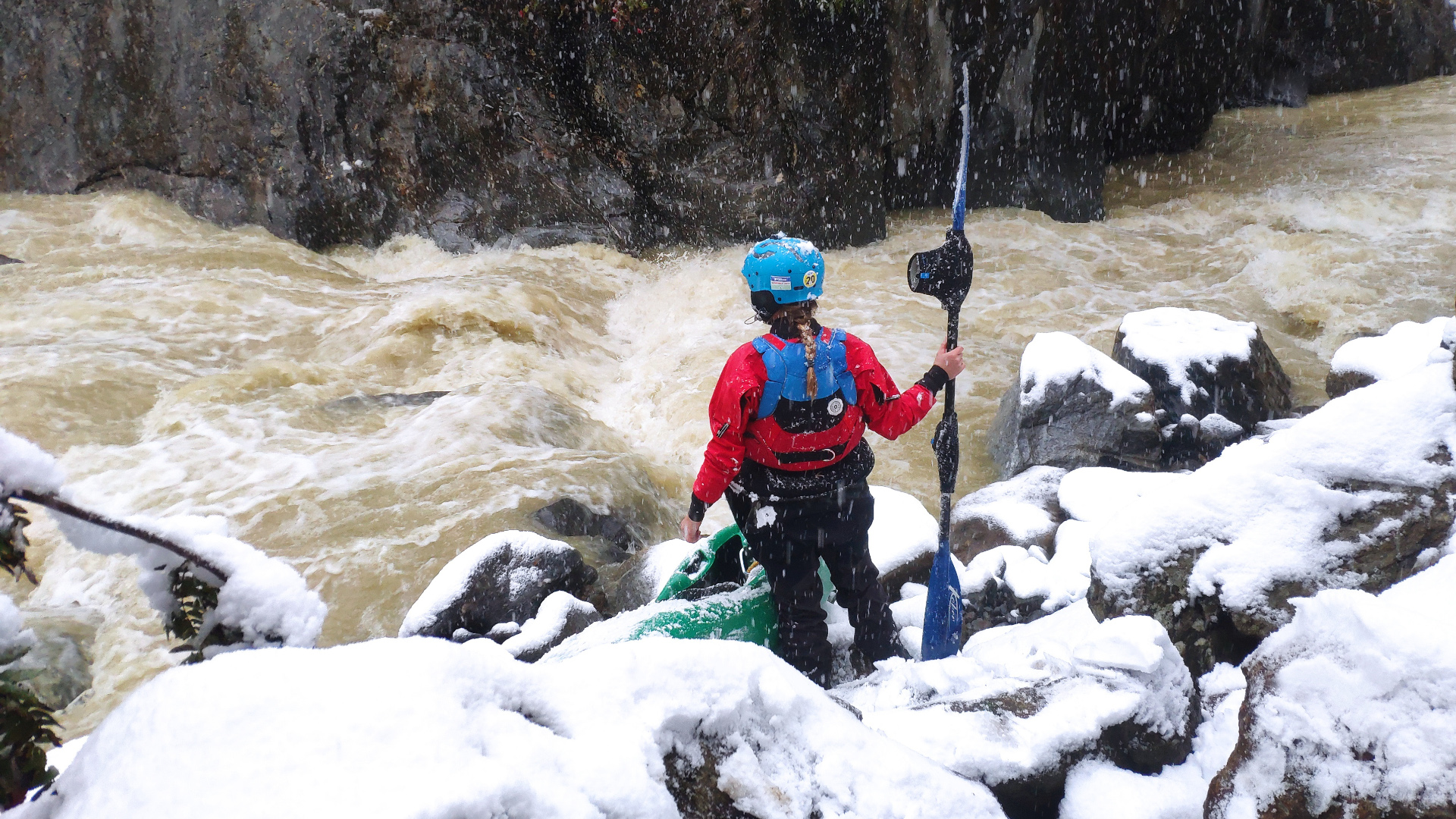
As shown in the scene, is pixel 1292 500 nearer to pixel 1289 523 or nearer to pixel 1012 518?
pixel 1289 523

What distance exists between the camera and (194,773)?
0.87m

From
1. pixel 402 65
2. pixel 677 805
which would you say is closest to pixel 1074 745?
pixel 677 805

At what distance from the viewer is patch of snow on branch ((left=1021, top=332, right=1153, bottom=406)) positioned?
193 inches

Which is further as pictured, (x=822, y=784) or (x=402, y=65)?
(x=402, y=65)

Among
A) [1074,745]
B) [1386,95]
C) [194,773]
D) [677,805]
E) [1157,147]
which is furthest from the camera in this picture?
[1386,95]

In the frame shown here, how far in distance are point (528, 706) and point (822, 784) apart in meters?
0.46

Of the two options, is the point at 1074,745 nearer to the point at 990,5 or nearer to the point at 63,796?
the point at 63,796

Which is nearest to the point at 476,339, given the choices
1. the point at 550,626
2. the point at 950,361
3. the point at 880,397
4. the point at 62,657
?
the point at 62,657

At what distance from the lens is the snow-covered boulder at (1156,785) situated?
5.30 ft

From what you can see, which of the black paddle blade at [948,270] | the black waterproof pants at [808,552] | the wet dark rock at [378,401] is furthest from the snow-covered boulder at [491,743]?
the wet dark rock at [378,401]

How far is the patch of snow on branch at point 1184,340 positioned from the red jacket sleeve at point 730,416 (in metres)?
3.71

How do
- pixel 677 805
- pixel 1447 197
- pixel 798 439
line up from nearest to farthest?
pixel 677 805 < pixel 798 439 < pixel 1447 197

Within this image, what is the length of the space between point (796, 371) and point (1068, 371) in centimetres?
318

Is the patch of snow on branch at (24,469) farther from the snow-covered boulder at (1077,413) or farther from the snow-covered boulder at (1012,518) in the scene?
the snow-covered boulder at (1077,413)
